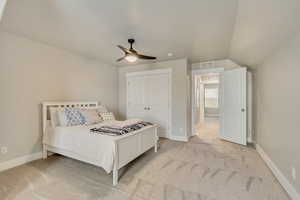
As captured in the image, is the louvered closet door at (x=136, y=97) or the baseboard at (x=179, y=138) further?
the louvered closet door at (x=136, y=97)

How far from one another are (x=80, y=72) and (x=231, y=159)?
13.6 ft

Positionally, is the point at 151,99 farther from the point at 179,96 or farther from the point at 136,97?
the point at 179,96

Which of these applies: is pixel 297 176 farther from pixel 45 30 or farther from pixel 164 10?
pixel 45 30

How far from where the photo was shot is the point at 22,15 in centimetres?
206

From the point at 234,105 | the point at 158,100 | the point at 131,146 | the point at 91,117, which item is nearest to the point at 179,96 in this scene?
the point at 158,100

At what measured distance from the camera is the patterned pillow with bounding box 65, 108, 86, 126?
9.64 ft

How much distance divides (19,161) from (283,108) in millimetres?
4519

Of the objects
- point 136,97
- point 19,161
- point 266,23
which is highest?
point 266,23

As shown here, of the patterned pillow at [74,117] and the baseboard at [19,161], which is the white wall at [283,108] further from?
the baseboard at [19,161]

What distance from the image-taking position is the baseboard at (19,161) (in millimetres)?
2465

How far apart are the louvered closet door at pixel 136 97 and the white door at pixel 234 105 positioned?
247 centimetres

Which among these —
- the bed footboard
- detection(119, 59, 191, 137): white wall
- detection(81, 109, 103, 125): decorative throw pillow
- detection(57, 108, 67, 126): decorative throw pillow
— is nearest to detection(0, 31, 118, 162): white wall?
detection(57, 108, 67, 126): decorative throw pillow

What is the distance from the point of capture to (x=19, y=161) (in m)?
2.65

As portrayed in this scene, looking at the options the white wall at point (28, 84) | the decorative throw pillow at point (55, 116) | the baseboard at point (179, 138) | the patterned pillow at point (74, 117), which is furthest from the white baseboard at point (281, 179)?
the white wall at point (28, 84)
